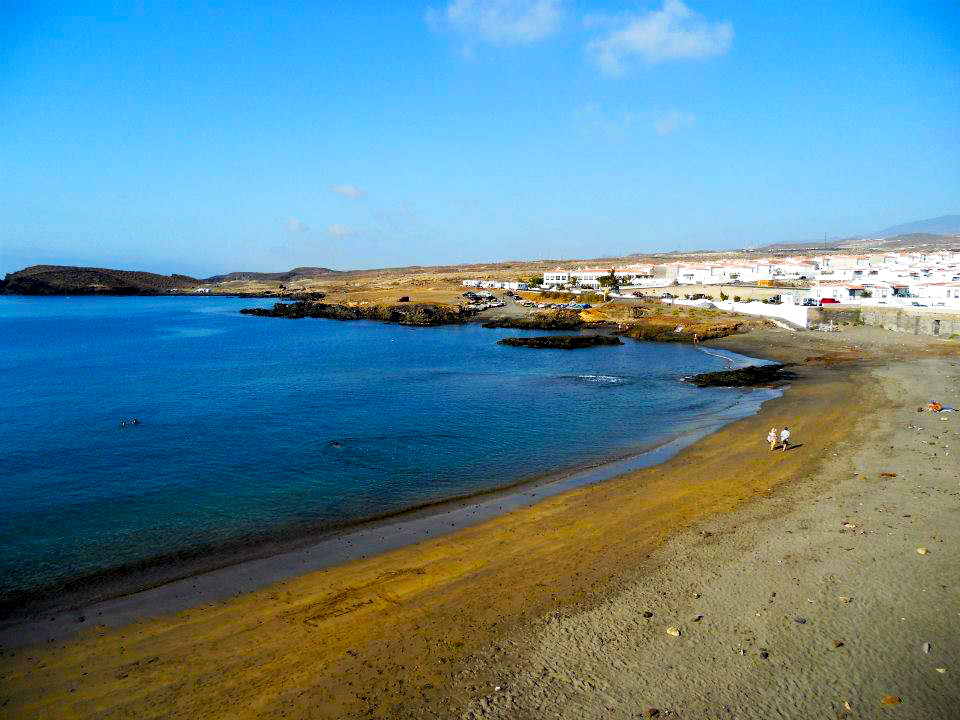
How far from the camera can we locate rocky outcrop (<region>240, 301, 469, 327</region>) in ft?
244

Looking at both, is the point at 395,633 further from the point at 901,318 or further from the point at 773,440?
the point at 901,318

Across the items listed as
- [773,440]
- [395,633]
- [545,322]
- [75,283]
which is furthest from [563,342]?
[75,283]

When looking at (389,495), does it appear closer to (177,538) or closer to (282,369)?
(177,538)

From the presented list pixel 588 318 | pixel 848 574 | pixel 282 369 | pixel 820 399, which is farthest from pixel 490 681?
pixel 588 318

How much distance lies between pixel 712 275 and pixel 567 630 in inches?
3601

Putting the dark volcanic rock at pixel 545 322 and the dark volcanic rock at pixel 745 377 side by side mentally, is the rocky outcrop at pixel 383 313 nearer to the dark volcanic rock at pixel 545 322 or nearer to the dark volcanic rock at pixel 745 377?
the dark volcanic rock at pixel 545 322

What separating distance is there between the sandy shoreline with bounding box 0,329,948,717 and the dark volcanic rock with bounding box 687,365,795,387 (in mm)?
17045

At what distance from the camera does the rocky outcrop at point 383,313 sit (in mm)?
74500

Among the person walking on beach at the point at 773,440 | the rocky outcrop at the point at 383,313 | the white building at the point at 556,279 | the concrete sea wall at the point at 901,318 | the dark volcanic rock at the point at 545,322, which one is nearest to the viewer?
the person walking on beach at the point at 773,440

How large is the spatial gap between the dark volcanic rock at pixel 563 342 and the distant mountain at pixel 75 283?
147576mm

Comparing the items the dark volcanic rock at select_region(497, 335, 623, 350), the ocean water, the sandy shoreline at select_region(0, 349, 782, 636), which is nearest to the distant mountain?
the ocean water

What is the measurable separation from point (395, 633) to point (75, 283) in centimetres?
19165

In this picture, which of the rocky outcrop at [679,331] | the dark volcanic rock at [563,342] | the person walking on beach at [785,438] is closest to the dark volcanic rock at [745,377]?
the person walking on beach at [785,438]

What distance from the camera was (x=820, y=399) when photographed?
27.1 metres
